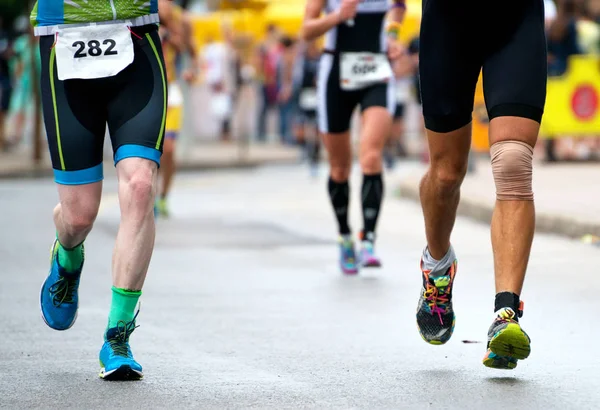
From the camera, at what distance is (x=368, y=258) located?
365 inches

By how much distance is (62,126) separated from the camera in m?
5.63

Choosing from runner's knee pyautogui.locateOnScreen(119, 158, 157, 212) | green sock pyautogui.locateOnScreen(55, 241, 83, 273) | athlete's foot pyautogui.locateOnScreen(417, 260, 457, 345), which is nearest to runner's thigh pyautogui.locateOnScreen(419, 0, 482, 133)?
athlete's foot pyautogui.locateOnScreen(417, 260, 457, 345)

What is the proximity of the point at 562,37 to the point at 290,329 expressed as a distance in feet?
43.3

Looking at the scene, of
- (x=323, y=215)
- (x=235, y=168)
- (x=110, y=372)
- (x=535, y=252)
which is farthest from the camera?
(x=235, y=168)

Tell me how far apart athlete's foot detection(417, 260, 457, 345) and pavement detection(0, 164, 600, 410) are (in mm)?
103

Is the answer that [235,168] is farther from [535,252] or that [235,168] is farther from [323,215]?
[535,252]

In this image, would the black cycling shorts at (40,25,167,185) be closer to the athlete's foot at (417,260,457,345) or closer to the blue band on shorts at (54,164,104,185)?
the blue band on shorts at (54,164,104,185)

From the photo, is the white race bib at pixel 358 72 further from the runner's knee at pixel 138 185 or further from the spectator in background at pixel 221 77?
the spectator in background at pixel 221 77

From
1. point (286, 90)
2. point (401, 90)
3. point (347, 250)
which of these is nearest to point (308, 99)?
point (401, 90)

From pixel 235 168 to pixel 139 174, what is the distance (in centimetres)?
1713

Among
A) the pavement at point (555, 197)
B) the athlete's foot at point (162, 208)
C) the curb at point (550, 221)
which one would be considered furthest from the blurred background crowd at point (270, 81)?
the athlete's foot at point (162, 208)

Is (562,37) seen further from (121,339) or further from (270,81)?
(121,339)

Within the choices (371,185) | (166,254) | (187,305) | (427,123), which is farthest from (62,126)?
(166,254)

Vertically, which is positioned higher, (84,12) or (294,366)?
(84,12)
